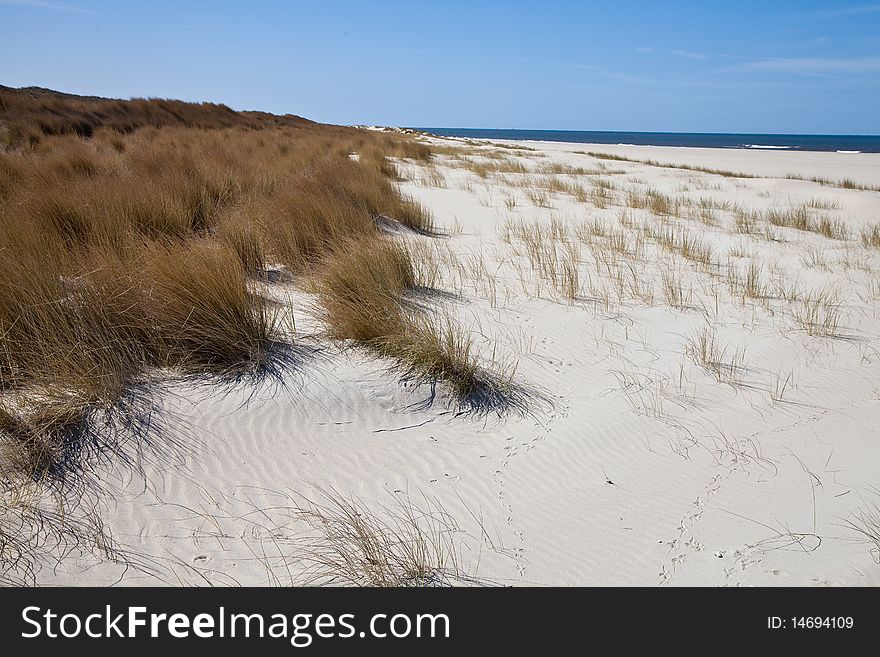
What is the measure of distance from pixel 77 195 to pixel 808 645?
6152 millimetres

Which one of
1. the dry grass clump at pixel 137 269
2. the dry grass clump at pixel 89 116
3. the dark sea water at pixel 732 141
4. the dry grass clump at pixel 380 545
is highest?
the dark sea water at pixel 732 141

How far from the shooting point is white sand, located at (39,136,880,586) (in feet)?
6.16

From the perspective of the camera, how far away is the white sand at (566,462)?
1.88m

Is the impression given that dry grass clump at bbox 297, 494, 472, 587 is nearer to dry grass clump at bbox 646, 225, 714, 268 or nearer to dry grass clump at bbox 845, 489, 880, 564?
dry grass clump at bbox 845, 489, 880, 564

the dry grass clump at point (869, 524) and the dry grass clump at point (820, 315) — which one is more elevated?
the dry grass clump at point (820, 315)

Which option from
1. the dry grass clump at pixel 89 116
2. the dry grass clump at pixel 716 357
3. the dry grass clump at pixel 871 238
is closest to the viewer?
the dry grass clump at pixel 716 357

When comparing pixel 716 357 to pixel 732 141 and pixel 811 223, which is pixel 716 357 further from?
pixel 732 141

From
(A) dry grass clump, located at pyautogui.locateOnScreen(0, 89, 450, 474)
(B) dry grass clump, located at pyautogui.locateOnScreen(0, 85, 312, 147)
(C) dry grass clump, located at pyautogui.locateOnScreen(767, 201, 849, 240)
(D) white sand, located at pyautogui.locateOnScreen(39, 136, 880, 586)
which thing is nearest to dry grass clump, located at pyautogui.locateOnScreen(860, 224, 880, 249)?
(C) dry grass clump, located at pyautogui.locateOnScreen(767, 201, 849, 240)

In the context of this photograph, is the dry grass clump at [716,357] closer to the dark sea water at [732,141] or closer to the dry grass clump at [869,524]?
the dry grass clump at [869,524]

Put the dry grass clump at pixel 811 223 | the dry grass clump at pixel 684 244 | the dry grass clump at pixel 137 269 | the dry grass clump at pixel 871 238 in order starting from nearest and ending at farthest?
the dry grass clump at pixel 137 269
the dry grass clump at pixel 684 244
the dry grass clump at pixel 871 238
the dry grass clump at pixel 811 223

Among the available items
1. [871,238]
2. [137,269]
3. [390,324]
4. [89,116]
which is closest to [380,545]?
[390,324]

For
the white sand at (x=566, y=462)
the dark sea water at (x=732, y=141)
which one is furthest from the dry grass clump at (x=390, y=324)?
the dark sea water at (x=732, y=141)

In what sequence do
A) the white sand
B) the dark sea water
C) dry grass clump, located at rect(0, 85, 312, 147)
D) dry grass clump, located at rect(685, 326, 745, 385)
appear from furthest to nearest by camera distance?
the dark sea water → dry grass clump, located at rect(0, 85, 312, 147) → dry grass clump, located at rect(685, 326, 745, 385) → the white sand

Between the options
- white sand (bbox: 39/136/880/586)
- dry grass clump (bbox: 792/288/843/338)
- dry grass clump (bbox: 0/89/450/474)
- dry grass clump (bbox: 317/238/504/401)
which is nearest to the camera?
white sand (bbox: 39/136/880/586)
